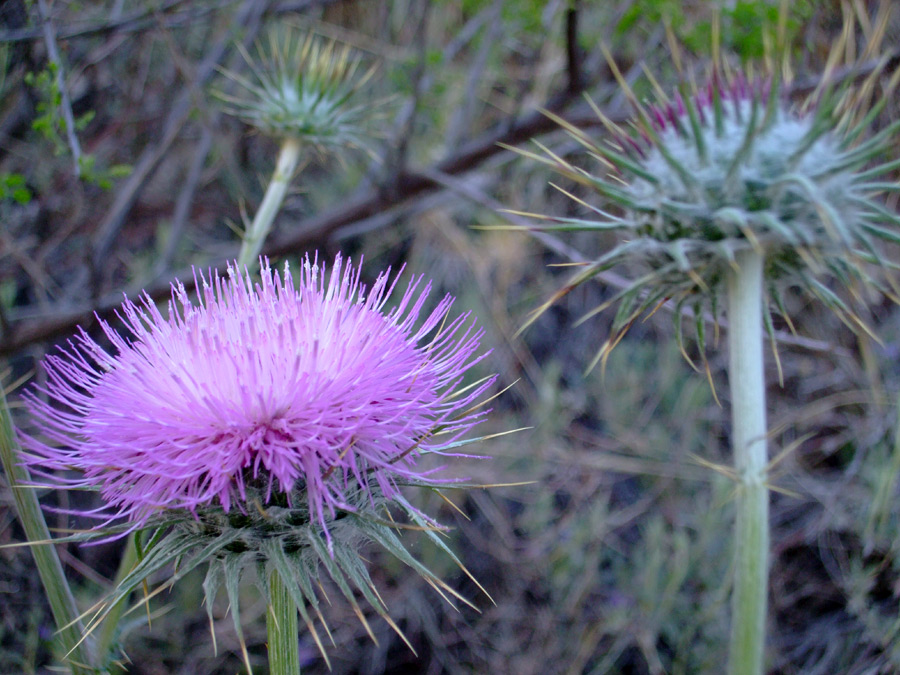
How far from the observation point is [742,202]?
2.01 meters

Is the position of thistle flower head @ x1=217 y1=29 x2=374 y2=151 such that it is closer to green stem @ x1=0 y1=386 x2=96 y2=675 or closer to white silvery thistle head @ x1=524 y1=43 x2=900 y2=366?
white silvery thistle head @ x1=524 y1=43 x2=900 y2=366

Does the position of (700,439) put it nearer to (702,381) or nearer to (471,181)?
(702,381)

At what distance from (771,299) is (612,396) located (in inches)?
103

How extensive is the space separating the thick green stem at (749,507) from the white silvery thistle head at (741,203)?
0.05 meters

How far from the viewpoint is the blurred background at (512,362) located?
3641 millimetres

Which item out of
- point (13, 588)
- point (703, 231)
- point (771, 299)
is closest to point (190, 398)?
point (703, 231)

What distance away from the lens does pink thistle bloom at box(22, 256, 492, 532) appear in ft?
5.23

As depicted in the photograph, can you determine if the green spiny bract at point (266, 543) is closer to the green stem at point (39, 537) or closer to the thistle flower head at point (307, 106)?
the green stem at point (39, 537)

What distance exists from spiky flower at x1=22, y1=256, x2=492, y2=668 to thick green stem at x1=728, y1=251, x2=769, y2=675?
86cm

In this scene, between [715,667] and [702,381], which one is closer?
[715,667]

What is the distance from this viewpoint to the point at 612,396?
15.7 feet

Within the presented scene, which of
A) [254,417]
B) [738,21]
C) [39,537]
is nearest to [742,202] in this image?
[254,417]

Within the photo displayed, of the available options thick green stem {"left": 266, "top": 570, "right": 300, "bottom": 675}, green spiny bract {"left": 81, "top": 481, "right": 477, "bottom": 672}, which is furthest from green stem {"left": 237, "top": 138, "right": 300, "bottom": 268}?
thick green stem {"left": 266, "top": 570, "right": 300, "bottom": 675}

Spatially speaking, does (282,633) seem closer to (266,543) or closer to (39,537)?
(266,543)
